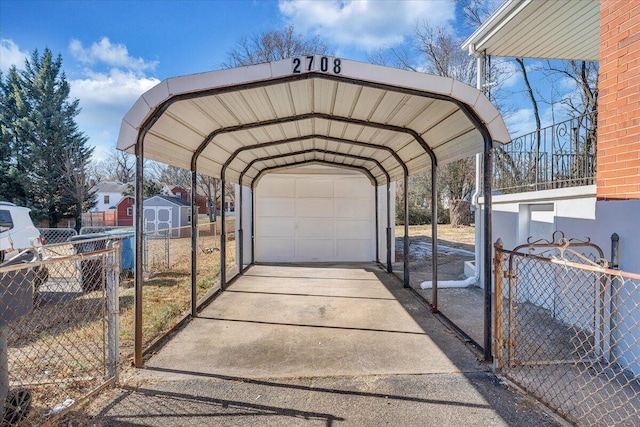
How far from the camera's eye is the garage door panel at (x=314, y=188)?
927cm

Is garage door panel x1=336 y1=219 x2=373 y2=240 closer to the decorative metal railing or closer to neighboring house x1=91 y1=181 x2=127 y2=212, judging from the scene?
the decorative metal railing

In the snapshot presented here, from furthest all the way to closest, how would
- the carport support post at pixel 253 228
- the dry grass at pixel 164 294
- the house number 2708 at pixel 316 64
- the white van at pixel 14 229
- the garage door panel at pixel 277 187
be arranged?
1. the garage door panel at pixel 277 187
2. the carport support post at pixel 253 228
3. the white van at pixel 14 229
4. the dry grass at pixel 164 294
5. the house number 2708 at pixel 316 64

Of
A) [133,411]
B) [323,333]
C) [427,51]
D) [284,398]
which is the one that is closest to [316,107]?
[323,333]

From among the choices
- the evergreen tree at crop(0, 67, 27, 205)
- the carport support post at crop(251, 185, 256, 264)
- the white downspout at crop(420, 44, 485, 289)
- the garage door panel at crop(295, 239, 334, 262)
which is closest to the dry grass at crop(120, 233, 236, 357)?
the carport support post at crop(251, 185, 256, 264)

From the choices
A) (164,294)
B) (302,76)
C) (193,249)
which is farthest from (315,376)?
(164,294)

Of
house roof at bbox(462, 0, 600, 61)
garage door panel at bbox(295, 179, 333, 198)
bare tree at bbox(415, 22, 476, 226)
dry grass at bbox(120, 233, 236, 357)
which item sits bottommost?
dry grass at bbox(120, 233, 236, 357)

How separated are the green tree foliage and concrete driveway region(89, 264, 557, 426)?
18.6 m

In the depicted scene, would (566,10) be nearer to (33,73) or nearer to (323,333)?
(323,333)

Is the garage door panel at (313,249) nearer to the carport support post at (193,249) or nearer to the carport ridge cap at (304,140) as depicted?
the carport ridge cap at (304,140)

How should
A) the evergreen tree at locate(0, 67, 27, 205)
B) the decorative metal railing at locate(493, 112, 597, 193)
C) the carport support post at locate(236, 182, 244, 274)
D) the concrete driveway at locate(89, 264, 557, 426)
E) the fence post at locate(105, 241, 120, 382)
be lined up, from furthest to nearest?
the evergreen tree at locate(0, 67, 27, 205) < the carport support post at locate(236, 182, 244, 274) < the decorative metal railing at locate(493, 112, 597, 193) < the fence post at locate(105, 241, 120, 382) < the concrete driveway at locate(89, 264, 557, 426)

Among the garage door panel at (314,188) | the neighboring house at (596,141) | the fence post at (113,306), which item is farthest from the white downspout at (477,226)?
the fence post at (113,306)

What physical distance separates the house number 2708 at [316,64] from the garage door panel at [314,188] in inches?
244

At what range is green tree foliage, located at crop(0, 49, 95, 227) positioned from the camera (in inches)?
709

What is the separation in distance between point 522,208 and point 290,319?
13.2 ft
